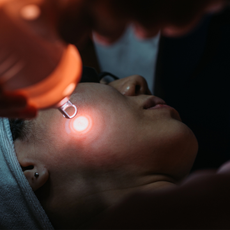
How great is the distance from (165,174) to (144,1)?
541 millimetres

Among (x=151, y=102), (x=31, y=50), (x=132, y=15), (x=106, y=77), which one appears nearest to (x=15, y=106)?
(x=31, y=50)

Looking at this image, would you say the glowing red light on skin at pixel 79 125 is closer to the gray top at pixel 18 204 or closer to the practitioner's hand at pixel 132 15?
the gray top at pixel 18 204

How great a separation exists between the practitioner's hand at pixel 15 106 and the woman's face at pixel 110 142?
1.04 ft

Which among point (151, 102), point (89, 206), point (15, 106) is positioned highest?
point (15, 106)

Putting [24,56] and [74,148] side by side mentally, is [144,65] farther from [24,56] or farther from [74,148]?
[24,56]

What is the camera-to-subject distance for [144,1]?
29 centimetres

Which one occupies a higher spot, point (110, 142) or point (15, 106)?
point (15, 106)

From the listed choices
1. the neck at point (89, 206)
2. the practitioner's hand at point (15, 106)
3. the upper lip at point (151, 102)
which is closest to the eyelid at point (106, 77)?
the upper lip at point (151, 102)

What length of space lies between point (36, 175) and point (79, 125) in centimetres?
18

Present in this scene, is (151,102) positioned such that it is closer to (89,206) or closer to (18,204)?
(89,206)

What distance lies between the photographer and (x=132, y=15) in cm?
29

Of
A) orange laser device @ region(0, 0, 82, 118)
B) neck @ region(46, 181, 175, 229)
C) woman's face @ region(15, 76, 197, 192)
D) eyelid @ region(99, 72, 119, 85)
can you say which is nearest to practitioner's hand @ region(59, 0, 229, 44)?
orange laser device @ region(0, 0, 82, 118)

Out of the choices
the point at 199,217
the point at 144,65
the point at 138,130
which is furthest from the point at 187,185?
the point at 144,65

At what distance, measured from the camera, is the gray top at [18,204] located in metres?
0.63
